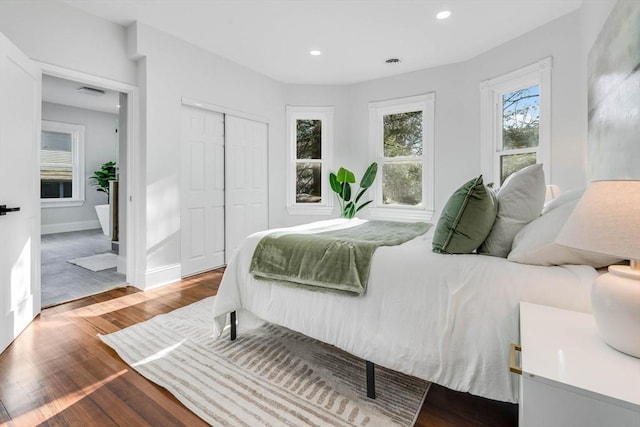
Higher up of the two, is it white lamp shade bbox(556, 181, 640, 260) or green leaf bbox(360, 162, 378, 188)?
green leaf bbox(360, 162, 378, 188)

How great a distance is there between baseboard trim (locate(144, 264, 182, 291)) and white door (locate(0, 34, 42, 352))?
89 centimetres

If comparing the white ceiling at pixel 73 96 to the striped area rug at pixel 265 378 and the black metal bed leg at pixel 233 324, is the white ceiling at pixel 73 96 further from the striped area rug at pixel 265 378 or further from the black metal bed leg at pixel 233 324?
the black metal bed leg at pixel 233 324

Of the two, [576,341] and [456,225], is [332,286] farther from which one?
[576,341]

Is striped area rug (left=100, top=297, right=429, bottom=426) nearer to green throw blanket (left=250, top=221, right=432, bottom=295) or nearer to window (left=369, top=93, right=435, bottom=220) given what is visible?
green throw blanket (left=250, top=221, right=432, bottom=295)

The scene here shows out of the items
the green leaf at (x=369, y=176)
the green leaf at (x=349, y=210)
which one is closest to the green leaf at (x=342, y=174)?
the green leaf at (x=369, y=176)

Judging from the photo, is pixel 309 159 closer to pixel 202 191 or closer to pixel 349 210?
pixel 349 210

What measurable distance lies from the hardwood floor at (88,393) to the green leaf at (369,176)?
11.1ft

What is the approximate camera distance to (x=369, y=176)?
481cm

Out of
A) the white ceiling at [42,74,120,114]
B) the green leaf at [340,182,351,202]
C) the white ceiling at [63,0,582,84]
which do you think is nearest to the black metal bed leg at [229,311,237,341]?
the white ceiling at [63,0,582,84]

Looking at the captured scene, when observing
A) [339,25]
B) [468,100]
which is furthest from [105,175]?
[468,100]

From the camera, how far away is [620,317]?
871 millimetres

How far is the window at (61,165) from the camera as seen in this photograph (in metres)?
6.66

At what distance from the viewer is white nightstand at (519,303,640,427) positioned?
733 millimetres

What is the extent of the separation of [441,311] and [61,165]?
27.2 feet
